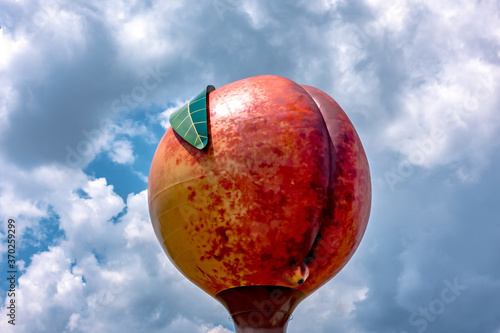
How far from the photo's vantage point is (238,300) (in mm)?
13648

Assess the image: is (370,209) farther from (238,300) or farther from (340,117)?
(238,300)

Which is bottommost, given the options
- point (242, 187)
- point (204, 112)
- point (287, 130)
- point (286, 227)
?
point (286, 227)

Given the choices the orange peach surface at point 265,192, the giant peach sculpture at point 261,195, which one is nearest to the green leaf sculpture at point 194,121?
the giant peach sculpture at point 261,195

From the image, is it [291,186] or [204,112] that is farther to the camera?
[204,112]

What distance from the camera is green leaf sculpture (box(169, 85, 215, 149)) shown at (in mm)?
13188

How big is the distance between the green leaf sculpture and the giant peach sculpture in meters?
0.03

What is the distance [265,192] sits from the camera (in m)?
12.5

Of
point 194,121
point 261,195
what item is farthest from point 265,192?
point 194,121

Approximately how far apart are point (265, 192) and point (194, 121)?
2.41 metres

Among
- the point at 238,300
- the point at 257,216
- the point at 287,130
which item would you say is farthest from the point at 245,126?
the point at 238,300

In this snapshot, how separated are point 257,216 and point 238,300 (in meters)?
2.32

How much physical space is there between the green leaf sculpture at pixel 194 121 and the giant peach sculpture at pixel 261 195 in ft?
0.09

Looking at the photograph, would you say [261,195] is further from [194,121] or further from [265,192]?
[194,121]

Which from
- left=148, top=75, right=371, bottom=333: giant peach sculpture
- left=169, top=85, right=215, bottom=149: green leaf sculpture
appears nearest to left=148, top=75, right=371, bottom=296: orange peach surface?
left=148, top=75, right=371, bottom=333: giant peach sculpture
